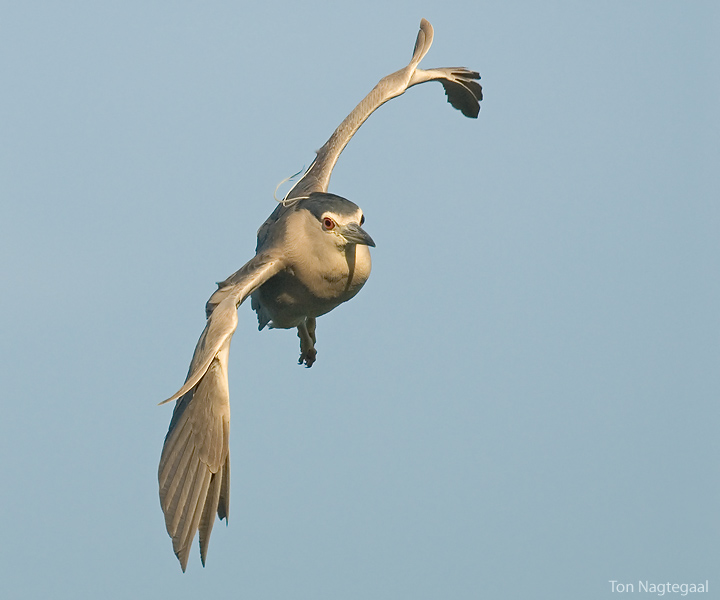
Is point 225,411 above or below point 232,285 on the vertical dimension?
below

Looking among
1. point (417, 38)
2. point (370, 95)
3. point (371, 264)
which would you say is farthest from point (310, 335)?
point (417, 38)

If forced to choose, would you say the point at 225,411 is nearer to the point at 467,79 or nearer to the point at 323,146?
the point at 323,146

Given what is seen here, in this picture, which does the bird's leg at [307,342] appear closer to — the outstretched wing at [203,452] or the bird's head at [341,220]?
the bird's head at [341,220]

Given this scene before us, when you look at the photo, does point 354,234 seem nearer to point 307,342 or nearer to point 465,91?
point 307,342

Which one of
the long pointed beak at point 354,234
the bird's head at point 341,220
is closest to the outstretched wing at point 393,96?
the bird's head at point 341,220

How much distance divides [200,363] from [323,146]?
403 cm

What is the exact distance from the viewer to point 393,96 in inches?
501

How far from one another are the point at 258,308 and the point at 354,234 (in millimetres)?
1785

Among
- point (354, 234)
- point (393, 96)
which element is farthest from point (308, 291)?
point (393, 96)

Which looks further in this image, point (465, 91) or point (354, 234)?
point (465, 91)

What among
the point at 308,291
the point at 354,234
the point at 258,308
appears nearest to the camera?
the point at 354,234

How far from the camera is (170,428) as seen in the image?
9953mm

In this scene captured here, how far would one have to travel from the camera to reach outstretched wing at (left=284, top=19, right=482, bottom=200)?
12.1 metres

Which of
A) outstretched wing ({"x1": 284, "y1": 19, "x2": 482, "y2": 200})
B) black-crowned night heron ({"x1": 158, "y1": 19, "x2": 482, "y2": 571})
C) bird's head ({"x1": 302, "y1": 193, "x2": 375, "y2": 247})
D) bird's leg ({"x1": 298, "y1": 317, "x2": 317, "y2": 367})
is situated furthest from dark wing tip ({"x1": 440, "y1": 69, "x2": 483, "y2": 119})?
bird's head ({"x1": 302, "y1": 193, "x2": 375, "y2": 247})
